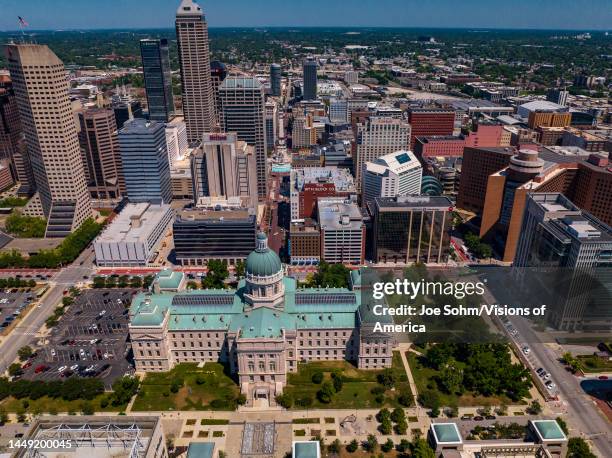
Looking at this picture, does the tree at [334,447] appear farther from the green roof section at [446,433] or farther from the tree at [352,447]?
the green roof section at [446,433]

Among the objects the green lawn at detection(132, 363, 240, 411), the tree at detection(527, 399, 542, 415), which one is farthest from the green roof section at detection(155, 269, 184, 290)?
the tree at detection(527, 399, 542, 415)

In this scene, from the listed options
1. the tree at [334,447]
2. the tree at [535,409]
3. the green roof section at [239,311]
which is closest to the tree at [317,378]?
the green roof section at [239,311]

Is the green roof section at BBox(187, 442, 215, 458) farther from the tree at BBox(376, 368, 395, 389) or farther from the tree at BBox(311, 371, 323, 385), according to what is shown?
the tree at BBox(376, 368, 395, 389)

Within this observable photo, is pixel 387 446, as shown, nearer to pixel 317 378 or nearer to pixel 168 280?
pixel 317 378

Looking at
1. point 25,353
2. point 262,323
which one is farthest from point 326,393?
point 25,353

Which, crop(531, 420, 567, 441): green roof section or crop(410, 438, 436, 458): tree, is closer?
crop(410, 438, 436, 458): tree

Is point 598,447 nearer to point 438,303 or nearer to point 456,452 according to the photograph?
point 456,452

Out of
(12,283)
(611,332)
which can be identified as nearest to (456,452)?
(611,332)
